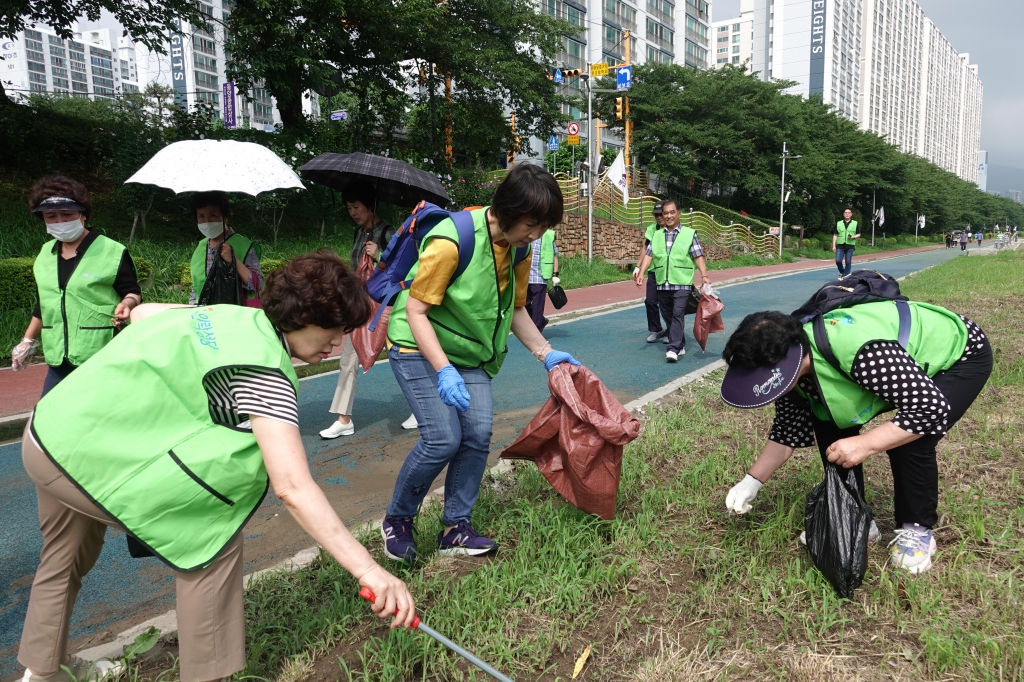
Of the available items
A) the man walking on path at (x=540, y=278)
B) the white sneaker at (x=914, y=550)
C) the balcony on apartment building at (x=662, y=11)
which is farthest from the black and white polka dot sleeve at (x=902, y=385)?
the balcony on apartment building at (x=662, y=11)

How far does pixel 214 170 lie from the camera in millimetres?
4703

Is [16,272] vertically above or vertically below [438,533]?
above

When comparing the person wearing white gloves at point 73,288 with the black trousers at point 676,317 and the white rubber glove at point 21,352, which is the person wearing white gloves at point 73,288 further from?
the black trousers at point 676,317

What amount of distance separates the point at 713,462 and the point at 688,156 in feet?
125

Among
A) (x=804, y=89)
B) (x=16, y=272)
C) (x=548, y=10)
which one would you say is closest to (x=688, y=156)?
(x=548, y=10)

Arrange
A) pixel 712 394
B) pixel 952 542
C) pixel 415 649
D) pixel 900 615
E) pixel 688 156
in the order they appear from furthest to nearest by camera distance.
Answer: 1. pixel 688 156
2. pixel 712 394
3. pixel 952 542
4. pixel 900 615
5. pixel 415 649

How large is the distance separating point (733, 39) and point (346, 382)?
13604 cm

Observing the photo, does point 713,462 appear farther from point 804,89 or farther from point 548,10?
point 804,89

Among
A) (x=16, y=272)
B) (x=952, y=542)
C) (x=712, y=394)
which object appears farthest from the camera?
(x=16, y=272)

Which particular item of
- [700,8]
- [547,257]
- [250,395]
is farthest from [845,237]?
[700,8]

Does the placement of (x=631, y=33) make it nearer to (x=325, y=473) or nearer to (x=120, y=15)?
(x=120, y=15)

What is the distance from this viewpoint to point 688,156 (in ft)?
130

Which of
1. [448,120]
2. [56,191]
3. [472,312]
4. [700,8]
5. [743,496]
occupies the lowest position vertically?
[743,496]

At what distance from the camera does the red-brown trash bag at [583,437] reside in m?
2.99
